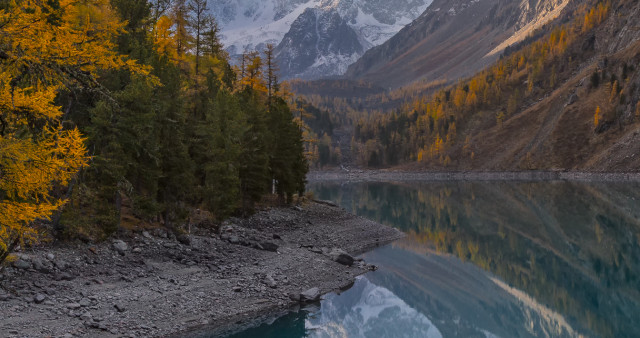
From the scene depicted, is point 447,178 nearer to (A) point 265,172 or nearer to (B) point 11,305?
(A) point 265,172

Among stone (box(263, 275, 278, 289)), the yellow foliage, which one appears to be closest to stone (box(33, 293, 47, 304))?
stone (box(263, 275, 278, 289))

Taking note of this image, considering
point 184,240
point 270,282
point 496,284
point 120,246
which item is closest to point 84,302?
point 120,246

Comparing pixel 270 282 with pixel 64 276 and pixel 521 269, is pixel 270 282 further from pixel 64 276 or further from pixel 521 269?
pixel 521 269

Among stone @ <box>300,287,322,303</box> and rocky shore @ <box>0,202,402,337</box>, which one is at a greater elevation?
rocky shore @ <box>0,202,402,337</box>

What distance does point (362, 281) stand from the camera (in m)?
32.3

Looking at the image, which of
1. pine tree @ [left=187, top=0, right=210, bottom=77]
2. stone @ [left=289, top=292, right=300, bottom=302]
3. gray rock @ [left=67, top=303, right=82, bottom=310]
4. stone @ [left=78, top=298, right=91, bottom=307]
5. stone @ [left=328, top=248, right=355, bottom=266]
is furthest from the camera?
pine tree @ [left=187, top=0, right=210, bottom=77]

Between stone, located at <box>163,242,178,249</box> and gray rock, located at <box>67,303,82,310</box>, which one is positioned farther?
stone, located at <box>163,242,178,249</box>

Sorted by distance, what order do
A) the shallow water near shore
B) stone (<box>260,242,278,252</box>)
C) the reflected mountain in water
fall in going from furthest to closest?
stone (<box>260,242,278,252</box>) → the shallow water near shore → the reflected mountain in water

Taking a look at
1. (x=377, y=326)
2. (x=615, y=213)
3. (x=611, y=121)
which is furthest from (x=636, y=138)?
(x=377, y=326)

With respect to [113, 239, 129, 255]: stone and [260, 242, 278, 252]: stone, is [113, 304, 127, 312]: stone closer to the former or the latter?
[113, 239, 129, 255]: stone

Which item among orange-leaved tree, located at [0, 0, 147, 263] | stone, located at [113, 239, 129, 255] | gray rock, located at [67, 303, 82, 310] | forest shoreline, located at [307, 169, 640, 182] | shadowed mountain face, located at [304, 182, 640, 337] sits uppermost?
orange-leaved tree, located at [0, 0, 147, 263]

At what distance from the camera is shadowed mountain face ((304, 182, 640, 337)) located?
2878cm

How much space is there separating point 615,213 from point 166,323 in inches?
2427

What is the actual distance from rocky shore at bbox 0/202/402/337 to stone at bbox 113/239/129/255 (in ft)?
0.17
